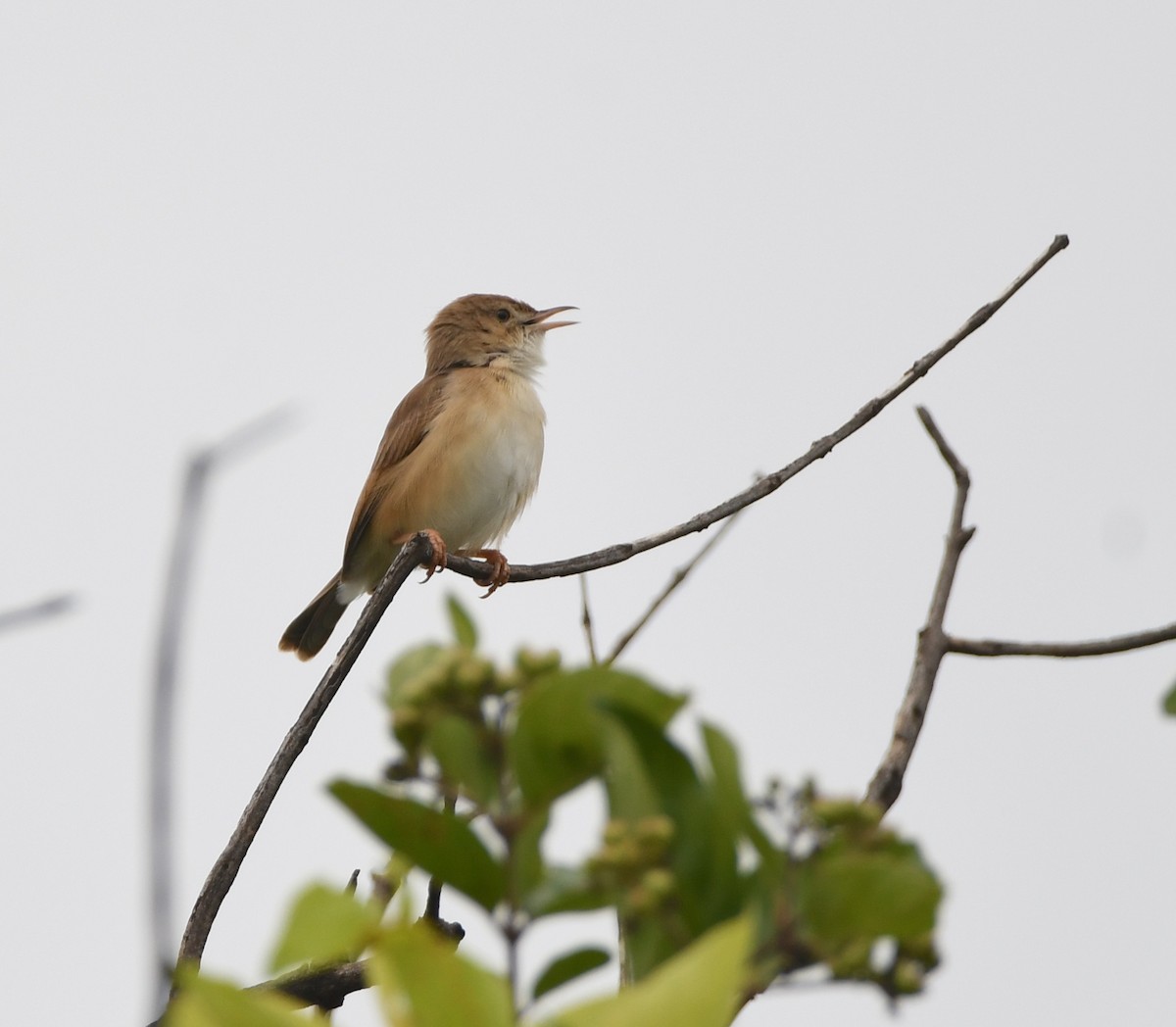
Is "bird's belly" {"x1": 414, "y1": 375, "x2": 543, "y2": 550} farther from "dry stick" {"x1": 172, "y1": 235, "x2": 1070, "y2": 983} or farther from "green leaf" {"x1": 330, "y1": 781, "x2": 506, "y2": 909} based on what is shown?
"green leaf" {"x1": 330, "y1": 781, "x2": 506, "y2": 909}

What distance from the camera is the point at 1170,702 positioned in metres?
1.96

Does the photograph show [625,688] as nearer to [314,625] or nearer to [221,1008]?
[221,1008]

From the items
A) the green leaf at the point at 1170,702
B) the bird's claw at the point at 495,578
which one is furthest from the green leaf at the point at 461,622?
the bird's claw at the point at 495,578

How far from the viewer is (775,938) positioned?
43.9 inches

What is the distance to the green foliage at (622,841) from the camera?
1089 mm

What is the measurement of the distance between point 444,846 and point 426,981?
283mm

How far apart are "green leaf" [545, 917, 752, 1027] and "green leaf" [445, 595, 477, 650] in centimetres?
52

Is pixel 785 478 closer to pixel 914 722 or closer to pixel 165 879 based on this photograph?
pixel 914 722

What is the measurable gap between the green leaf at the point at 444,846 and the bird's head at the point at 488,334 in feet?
19.3

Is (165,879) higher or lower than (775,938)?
higher

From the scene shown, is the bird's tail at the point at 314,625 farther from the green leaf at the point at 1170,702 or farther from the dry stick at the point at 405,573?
the green leaf at the point at 1170,702

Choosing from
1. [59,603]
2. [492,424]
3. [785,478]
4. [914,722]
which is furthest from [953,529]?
[492,424]

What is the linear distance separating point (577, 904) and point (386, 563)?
5565mm

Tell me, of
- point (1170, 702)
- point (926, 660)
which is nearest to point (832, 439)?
point (926, 660)
